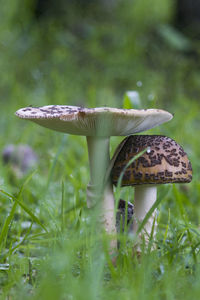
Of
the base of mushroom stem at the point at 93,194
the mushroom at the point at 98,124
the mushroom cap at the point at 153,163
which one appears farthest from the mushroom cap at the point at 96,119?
the base of mushroom stem at the point at 93,194

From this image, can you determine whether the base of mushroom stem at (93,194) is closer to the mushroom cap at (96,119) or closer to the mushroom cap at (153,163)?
the mushroom cap at (153,163)

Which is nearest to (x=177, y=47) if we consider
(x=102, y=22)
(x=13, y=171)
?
(x=102, y=22)

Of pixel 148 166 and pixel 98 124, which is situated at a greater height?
pixel 98 124

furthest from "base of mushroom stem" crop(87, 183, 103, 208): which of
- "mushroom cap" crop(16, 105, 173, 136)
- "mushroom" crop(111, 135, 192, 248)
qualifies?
"mushroom cap" crop(16, 105, 173, 136)

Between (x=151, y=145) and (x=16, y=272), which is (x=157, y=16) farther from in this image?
(x=16, y=272)

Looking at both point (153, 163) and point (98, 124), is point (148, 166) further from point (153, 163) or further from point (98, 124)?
point (98, 124)

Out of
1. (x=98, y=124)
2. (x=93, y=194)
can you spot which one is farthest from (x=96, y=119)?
(x=93, y=194)
